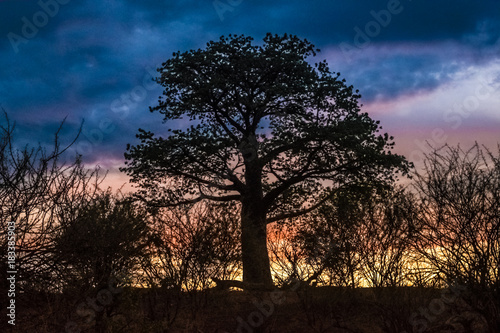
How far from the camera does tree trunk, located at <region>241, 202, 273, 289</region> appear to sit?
1830cm

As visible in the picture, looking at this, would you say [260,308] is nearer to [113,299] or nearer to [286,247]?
[286,247]

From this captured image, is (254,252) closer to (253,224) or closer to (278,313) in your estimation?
(253,224)

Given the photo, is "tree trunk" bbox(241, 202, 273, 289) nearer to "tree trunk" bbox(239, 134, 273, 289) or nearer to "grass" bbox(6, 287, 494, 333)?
"tree trunk" bbox(239, 134, 273, 289)

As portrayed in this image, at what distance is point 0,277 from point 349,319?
363 inches

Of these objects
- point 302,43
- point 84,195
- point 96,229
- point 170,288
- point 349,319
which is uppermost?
point 302,43

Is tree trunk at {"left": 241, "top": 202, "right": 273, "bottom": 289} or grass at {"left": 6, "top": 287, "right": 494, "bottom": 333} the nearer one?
grass at {"left": 6, "top": 287, "right": 494, "bottom": 333}

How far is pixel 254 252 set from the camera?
18.5 m

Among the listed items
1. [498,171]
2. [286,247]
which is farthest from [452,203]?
[286,247]

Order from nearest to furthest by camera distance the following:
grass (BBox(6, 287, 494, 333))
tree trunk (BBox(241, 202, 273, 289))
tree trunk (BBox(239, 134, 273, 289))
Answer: grass (BBox(6, 287, 494, 333)), tree trunk (BBox(241, 202, 273, 289)), tree trunk (BBox(239, 134, 273, 289))

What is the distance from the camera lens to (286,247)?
51.8 ft

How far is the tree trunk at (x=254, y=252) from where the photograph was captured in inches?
720

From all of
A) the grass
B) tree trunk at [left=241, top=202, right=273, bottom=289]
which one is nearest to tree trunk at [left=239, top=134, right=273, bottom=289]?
tree trunk at [left=241, top=202, right=273, bottom=289]

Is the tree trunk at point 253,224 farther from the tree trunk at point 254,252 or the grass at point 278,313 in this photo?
the grass at point 278,313

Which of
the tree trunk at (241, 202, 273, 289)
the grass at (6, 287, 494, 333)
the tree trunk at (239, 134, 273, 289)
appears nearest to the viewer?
the grass at (6, 287, 494, 333)
